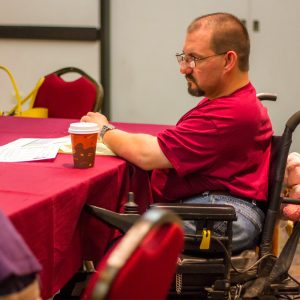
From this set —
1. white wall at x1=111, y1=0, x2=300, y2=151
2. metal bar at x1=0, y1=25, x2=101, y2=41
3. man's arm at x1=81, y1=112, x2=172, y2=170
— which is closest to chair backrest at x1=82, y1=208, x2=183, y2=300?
man's arm at x1=81, y1=112, x2=172, y2=170

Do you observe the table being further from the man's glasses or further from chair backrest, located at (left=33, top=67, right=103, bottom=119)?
chair backrest, located at (left=33, top=67, right=103, bottom=119)

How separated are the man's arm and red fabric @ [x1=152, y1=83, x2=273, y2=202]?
0.03 metres

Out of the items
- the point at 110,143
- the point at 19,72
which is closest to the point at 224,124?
the point at 110,143

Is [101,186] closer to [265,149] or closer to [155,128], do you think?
[265,149]

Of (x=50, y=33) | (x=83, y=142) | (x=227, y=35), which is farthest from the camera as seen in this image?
(x=50, y=33)

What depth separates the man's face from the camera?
1951 millimetres

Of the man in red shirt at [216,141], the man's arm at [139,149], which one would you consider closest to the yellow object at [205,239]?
the man in red shirt at [216,141]

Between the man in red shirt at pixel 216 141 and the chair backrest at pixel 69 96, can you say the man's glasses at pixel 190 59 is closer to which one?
the man in red shirt at pixel 216 141

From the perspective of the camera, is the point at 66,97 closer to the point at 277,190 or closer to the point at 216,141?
the point at 216,141

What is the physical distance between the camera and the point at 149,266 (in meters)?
0.83

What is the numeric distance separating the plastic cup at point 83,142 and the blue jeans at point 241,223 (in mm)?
349

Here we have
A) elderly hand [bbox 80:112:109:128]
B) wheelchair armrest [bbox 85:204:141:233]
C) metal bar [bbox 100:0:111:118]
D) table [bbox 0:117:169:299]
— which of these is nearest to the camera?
table [bbox 0:117:169:299]

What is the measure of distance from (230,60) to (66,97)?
1575 mm

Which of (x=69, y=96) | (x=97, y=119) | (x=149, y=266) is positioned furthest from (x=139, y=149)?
(x=69, y=96)
